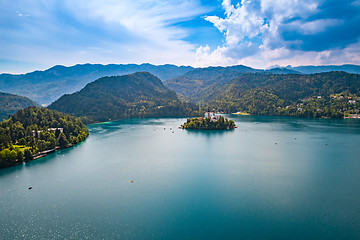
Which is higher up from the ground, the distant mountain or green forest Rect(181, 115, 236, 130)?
the distant mountain

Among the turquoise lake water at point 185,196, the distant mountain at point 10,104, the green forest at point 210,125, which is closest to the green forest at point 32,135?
the turquoise lake water at point 185,196

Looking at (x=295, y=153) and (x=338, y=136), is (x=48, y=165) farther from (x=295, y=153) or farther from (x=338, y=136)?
(x=338, y=136)

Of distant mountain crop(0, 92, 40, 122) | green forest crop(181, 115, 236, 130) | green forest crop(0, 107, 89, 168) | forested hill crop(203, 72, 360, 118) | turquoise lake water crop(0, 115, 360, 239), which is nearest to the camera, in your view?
turquoise lake water crop(0, 115, 360, 239)

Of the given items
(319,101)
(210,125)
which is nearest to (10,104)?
(210,125)

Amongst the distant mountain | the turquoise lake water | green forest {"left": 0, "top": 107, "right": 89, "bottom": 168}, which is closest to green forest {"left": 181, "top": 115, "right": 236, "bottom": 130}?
the turquoise lake water

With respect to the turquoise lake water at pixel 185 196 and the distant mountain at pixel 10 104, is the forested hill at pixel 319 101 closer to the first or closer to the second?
the turquoise lake water at pixel 185 196

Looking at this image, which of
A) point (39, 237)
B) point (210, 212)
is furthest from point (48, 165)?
point (210, 212)

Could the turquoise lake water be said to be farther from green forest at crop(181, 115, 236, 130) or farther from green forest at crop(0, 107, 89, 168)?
green forest at crop(181, 115, 236, 130)
